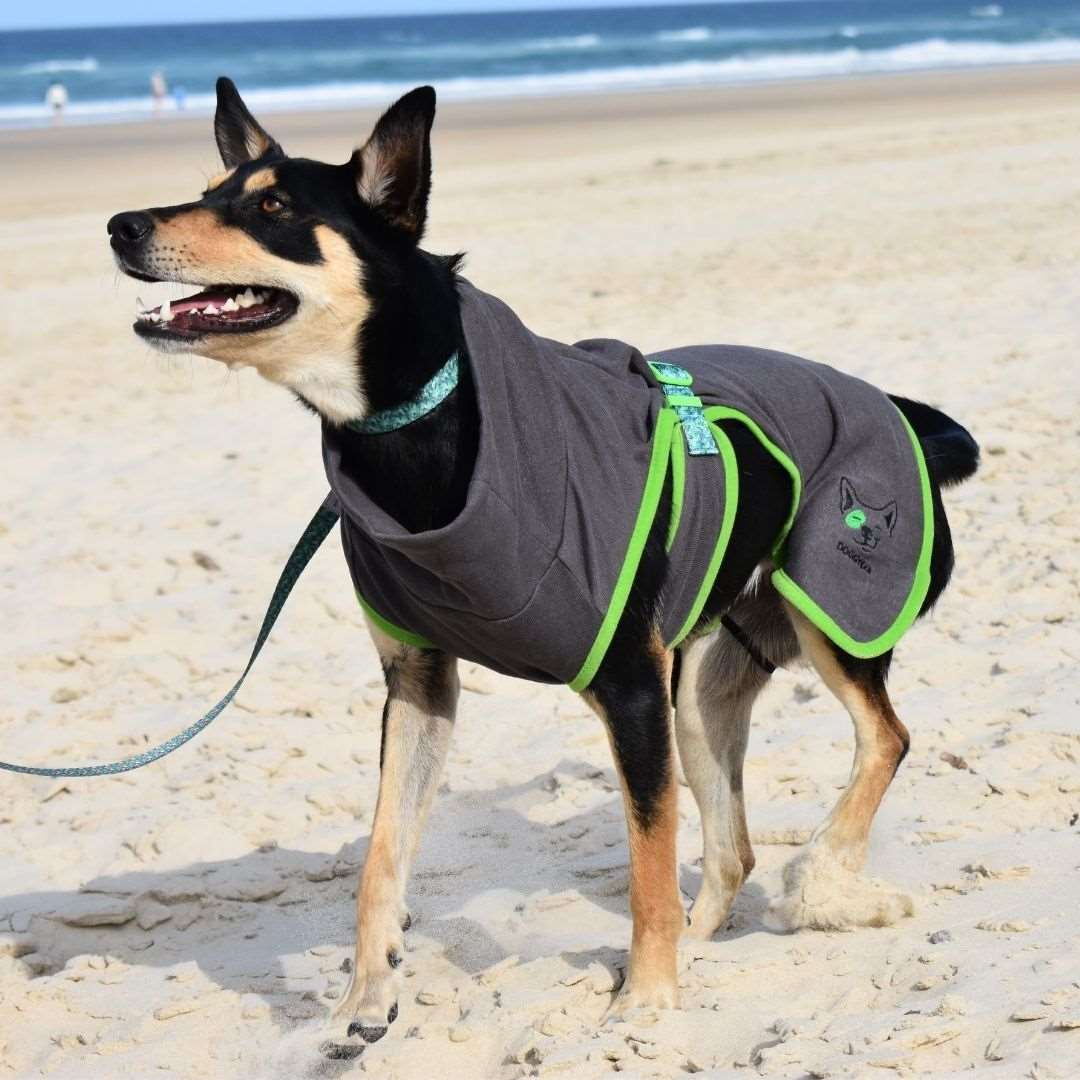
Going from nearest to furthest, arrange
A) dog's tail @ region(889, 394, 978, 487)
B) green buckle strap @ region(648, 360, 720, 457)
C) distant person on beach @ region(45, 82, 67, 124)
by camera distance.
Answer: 1. green buckle strap @ region(648, 360, 720, 457)
2. dog's tail @ region(889, 394, 978, 487)
3. distant person on beach @ region(45, 82, 67, 124)

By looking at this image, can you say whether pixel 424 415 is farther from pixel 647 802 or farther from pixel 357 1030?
pixel 357 1030

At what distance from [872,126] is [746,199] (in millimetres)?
8474

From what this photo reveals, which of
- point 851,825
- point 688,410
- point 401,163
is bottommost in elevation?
point 851,825

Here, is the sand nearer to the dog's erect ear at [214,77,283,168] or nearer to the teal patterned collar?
the teal patterned collar

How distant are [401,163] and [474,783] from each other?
7.79 ft

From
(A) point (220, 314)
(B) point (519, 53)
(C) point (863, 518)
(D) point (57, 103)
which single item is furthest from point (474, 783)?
(B) point (519, 53)

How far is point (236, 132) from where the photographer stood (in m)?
3.96

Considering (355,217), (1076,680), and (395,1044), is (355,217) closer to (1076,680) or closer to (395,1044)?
(395,1044)

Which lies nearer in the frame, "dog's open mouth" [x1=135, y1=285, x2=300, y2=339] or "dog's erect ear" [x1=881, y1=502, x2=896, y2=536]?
"dog's open mouth" [x1=135, y1=285, x2=300, y2=339]

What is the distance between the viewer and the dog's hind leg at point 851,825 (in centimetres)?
392

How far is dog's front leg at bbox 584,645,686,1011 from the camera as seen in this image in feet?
11.8

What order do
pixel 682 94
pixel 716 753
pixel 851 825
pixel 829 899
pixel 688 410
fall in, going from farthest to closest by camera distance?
1. pixel 682 94
2. pixel 716 753
3. pixel 851 825
4. pixel 829 899
5. pixel 688 410

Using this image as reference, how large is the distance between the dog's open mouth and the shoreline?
27073 mm

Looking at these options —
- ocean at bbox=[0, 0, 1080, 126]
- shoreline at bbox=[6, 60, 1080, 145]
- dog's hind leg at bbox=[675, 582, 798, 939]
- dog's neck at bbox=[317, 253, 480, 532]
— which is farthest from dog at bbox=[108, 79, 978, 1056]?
ocean at bbox=[0, 0, 1080, 126]
